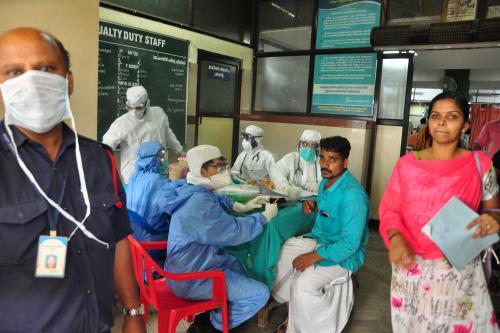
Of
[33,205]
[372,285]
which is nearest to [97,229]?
[33,205]

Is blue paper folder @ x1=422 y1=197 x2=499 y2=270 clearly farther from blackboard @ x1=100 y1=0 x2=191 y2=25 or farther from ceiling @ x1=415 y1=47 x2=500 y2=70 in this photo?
ceiling @ x1=415 y1=47 x2=500 y2=70

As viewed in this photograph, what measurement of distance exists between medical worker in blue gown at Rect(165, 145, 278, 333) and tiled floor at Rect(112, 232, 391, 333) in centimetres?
45

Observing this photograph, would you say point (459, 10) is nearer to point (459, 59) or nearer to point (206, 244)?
point (459, 59)

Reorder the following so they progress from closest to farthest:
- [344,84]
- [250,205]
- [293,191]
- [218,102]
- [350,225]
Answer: [350,225] < [250,205] < [293,191] < [344,84] < [218,102]

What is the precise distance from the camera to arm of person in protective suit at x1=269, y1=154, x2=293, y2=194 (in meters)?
3.57

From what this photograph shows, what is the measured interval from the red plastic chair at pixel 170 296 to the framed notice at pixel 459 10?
4.15 m

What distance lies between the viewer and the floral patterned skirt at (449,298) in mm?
1535

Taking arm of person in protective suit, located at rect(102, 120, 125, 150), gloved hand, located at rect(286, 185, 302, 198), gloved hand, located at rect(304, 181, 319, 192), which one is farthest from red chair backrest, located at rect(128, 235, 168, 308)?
gloved hand, located at rect(304, 181, 319, 192)

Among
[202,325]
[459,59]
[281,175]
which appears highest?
[459,59]

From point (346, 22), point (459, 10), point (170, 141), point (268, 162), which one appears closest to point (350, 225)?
point (268, 162)

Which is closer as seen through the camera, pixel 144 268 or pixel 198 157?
pixel 144 268

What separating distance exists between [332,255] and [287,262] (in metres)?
0.47

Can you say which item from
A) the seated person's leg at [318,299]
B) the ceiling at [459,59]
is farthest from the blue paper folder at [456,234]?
the ceiling at [459,59]

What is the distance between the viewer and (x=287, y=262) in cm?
266
